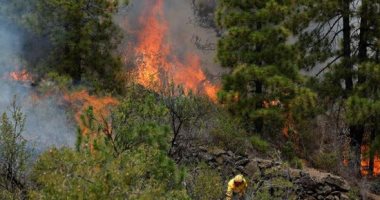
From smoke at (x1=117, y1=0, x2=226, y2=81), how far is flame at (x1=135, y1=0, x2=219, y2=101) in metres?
0.25

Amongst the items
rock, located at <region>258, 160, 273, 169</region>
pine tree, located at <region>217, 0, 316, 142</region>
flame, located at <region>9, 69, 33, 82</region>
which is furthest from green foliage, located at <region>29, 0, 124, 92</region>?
rock, located at <region>258, 160, 273, 169</region>

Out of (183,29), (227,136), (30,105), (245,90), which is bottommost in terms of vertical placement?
(227,136)

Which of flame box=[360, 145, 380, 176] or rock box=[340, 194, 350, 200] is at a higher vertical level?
flame box=[360, 145, 380, 176]

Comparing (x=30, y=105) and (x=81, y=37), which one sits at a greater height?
(x=81, y=37)

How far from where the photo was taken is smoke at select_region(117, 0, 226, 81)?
1185 inches

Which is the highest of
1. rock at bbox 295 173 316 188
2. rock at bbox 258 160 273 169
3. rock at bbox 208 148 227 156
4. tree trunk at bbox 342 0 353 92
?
tree trunk at bbox 342 0 353 92

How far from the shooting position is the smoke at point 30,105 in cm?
1881

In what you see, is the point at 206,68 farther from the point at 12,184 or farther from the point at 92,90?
A: the point at 12,184

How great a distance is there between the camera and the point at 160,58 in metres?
29.3

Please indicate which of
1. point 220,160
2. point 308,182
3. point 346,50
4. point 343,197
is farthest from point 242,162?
point 346,50

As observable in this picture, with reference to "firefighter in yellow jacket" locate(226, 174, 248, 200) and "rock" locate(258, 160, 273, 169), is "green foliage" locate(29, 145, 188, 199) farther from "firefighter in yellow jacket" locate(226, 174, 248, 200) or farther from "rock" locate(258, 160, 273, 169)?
"rock" locate(258, 160, 273, 169)

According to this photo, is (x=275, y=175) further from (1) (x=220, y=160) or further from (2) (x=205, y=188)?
(2) (x=205, y=188)

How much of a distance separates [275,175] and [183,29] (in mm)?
16938

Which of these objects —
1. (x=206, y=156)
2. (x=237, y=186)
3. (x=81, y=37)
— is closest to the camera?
(x=237, y=186)
